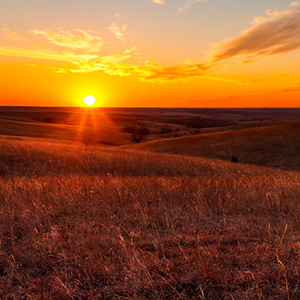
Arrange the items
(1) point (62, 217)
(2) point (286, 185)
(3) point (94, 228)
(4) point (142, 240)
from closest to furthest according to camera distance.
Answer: (4) point (142, 240)
(3) point (94, 228)
(1) point (62, 217)
(2) point (286, 185)

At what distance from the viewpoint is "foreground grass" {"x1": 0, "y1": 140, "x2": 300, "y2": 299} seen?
8.30ft

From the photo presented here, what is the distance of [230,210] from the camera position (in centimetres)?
502

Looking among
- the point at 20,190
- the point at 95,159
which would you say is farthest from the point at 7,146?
the point at 20,190

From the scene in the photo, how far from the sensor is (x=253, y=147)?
34.8 metres

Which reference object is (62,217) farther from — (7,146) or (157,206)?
(7,146)

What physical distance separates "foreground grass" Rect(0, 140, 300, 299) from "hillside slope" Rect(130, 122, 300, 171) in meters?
25.1

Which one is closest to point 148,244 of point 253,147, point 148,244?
point 148,244

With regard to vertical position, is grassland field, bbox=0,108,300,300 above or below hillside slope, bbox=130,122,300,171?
above

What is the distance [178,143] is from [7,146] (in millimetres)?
32460

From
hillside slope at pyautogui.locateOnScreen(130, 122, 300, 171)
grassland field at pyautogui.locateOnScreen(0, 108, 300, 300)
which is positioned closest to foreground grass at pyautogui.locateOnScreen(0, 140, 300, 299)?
grassland field at pyautogui.locateOnScreen(0, 108, 300, 300)

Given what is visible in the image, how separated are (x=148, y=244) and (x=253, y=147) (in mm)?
34621

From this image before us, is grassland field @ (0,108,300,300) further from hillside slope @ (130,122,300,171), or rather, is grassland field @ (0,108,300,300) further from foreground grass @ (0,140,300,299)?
hillside slope @ (130,122,300,171)

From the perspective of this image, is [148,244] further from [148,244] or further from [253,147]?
[253,147]

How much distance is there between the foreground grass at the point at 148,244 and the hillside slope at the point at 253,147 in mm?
25050
